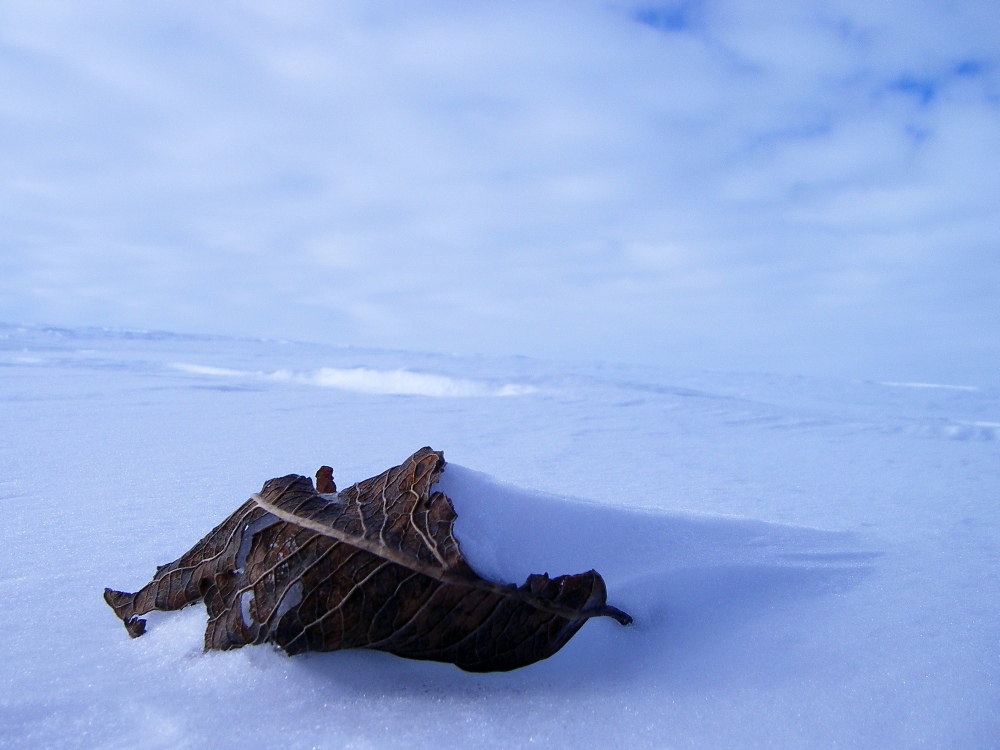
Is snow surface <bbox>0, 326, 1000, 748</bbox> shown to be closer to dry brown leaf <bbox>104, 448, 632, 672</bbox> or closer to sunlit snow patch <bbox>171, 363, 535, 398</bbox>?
dry brown leaf <bbox>104, 448, 632, 672</bbox>

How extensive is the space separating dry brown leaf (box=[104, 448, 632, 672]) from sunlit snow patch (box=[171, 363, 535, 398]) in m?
5.68

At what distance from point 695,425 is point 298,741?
454 centimetres

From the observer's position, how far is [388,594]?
100 cm

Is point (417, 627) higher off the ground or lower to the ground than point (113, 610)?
higher

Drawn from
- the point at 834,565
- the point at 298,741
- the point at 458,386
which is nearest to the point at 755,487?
the point at 834,565

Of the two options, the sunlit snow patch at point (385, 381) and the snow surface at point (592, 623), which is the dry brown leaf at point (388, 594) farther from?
the sunlit snow patch at point (385, 381)

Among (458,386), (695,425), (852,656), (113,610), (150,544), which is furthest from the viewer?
(458,386)

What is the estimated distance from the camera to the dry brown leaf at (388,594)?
989 mm

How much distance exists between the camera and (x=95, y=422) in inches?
156

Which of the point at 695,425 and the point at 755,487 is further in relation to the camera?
the point at 695,425

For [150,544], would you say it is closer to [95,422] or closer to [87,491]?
[87,491]

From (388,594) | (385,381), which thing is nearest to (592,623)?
(388,594)

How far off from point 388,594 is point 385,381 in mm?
7157

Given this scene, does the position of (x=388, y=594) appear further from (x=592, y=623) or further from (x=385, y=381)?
(x=385, y=381)
